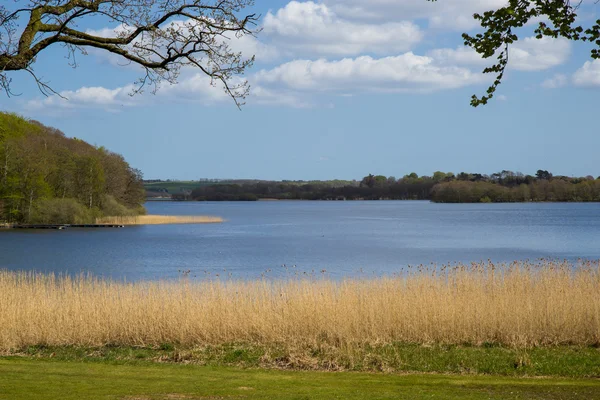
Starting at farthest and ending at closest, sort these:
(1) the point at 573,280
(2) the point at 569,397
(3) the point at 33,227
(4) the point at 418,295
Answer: (3) the point at 33,227 < (1) the point at 573,280 < (4) the point at 418,295 < (2) the point at 569,397

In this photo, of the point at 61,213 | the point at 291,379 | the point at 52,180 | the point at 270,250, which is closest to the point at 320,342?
the point at 291,379

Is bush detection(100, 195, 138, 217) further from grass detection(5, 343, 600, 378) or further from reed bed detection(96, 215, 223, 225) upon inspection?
grass detection(5, 343, 600, 378)

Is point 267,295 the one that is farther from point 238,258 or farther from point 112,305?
point 238,258

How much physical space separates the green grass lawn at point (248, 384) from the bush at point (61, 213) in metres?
65.5

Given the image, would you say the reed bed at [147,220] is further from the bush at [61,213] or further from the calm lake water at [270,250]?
the calm lake water at [270,250]

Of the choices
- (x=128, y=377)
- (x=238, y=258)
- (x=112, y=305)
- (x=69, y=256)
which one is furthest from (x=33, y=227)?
(x=128, y=377)

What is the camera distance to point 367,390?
9.80 m

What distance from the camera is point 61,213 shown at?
7544cm

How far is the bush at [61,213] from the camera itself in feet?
A: 241

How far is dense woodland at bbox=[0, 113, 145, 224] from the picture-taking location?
6681 centimetres

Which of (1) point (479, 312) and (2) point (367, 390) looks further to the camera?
(1) point (479, 312)

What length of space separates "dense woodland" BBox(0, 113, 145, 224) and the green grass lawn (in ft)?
195

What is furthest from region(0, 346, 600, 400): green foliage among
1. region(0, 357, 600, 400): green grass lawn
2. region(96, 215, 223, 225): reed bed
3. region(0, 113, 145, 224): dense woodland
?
region(96, 215, 223, 225): reed bed

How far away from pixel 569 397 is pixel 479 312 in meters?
4.89
